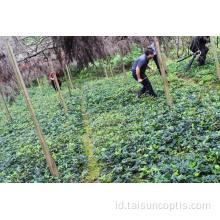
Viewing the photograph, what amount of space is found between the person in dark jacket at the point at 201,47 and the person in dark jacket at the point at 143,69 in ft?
2.23

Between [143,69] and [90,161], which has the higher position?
[143,69]

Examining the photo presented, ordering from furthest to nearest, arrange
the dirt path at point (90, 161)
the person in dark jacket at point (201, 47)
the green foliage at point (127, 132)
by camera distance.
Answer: the person in dark jacket at point (201, 47), the dirt path at point (90, 161), the green foliage at point (127, 132)

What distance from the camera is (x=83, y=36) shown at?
3.02 meters

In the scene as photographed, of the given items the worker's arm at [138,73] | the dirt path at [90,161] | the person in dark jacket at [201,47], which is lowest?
the dirt path at [90,161]

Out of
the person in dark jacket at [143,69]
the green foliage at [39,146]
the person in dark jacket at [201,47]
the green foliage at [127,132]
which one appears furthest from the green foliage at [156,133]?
the person in dark jacket at [201,47]

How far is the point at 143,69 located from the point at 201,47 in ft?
3.07

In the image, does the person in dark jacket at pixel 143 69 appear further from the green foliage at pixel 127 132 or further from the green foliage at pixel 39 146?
the green foliage at pixel 39 146

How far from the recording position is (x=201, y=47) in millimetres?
3619

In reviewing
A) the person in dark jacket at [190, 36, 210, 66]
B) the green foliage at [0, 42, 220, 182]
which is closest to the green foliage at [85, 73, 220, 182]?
the green foliage at [0, 42, 220, 182]

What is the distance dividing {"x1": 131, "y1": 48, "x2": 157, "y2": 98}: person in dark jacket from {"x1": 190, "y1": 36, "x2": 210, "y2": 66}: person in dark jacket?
68 centimetres

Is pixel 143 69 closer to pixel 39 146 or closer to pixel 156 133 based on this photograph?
pixel 156 133

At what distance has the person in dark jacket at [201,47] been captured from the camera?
11.2ft

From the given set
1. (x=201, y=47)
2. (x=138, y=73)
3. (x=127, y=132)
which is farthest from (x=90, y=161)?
(x=201, y=47)

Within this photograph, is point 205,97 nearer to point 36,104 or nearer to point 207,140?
point 207,140
